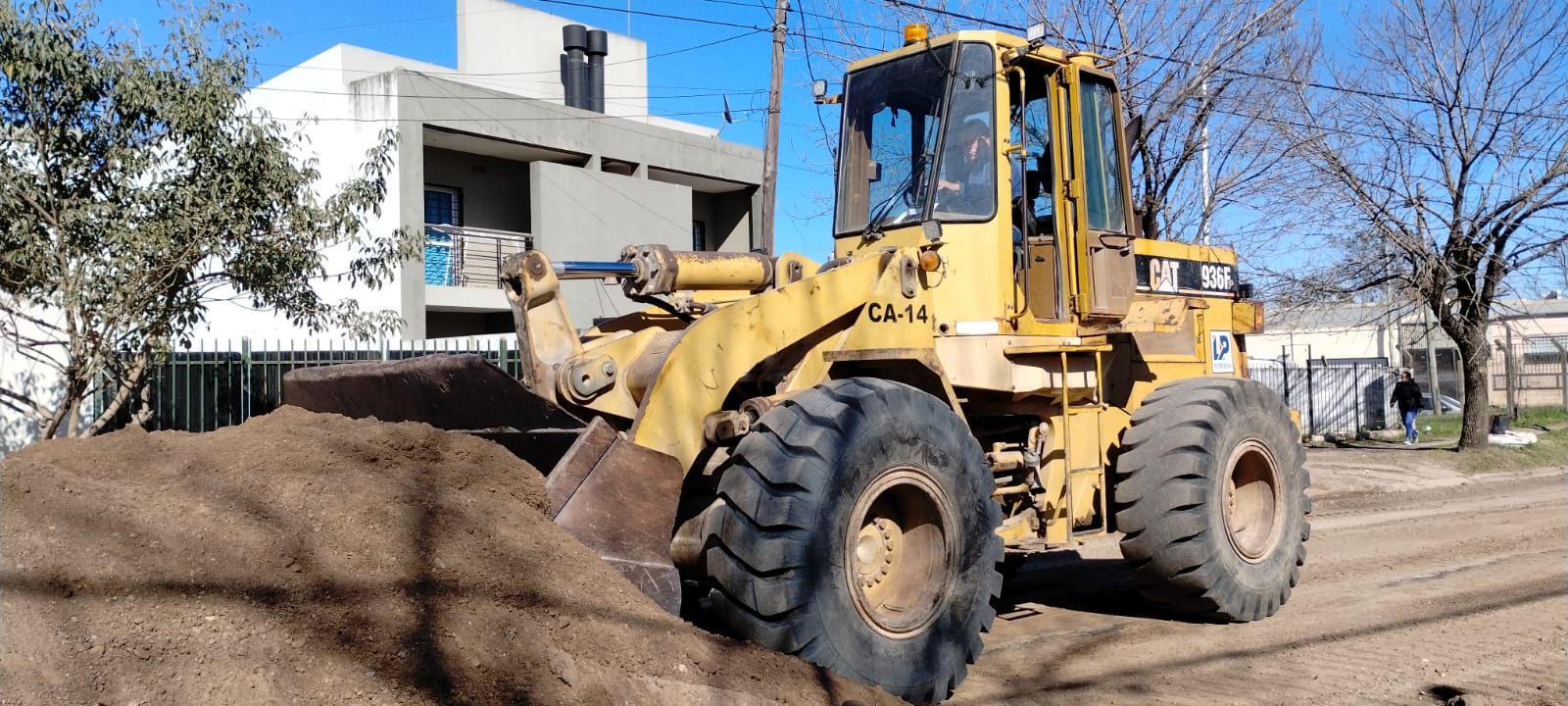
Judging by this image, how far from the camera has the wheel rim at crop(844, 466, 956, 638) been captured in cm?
543

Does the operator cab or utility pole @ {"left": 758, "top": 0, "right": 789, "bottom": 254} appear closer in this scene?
the operator cab

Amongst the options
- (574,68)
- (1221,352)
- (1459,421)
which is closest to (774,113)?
(574,68)

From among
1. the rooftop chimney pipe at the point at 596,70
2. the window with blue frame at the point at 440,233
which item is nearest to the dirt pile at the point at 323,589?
the window with blue frame at the point at 440,233

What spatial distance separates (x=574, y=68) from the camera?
25.0m

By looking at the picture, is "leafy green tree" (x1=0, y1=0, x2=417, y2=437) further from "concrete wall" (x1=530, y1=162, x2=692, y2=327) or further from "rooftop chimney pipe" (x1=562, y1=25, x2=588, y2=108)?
"rooftop chimney pipe" (x1=562, y1=25, x2=588, y2=108)

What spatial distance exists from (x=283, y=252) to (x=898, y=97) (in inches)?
241

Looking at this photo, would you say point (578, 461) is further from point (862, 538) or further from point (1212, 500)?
point (1212, 500)

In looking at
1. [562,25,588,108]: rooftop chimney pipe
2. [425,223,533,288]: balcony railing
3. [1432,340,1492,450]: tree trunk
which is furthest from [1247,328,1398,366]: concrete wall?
[425,223,533,288]: balcony railing

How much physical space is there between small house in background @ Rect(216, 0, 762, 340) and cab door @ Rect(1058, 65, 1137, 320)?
12.2 metres

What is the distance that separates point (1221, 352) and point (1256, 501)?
1.20 meters

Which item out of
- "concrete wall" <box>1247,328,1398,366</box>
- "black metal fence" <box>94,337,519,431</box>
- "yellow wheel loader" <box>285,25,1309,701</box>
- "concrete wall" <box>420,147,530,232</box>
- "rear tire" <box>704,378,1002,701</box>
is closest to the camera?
"rear tire" <box>704,378,1002,701</box>

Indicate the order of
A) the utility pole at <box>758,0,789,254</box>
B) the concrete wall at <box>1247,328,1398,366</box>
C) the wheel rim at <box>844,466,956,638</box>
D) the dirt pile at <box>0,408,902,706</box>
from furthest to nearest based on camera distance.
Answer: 1. the concrete wall at <box>1247,328,1398,366</box>
2. the utility pole at <box>758,0,789,254</box>
3. the wheel rim at <box>844,466,956,638</box>
4. the dirt pile at <box>0,408,902,706</box>

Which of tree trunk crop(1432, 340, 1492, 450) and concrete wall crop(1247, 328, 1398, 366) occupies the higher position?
concrete wall crop(1247, 328, 1398, 366)

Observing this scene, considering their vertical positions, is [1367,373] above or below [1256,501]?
above
